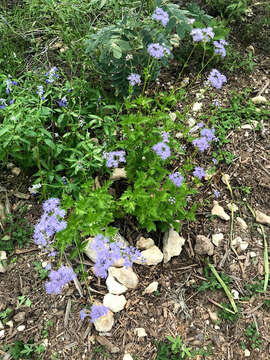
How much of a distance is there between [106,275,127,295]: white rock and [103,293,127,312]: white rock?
0.03 meters

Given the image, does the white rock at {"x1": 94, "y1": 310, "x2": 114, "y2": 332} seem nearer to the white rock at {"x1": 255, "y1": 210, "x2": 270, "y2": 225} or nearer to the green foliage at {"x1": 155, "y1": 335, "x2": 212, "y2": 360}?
the green foliage at {"x1": 155, "y1": 335, "x2": 212, "y2": 360}

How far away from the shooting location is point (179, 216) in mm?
2422

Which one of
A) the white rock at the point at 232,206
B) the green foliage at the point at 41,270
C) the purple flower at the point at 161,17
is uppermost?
the purple flower at the point at 161,17

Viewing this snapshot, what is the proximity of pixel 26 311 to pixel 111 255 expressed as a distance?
3.00 ft

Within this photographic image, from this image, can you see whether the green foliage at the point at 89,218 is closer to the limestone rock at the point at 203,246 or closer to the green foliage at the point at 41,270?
the green foliage at the point at 41,270

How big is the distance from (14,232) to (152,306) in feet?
4.15

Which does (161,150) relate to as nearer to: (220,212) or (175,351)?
(220,212)

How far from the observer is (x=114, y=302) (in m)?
2.29

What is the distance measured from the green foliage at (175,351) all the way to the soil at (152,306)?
4 centimetres

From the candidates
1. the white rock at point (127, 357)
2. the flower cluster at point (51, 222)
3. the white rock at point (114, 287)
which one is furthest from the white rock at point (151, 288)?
the flower cluster at point (51, 222)

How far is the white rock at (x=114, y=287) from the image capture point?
7.66ft

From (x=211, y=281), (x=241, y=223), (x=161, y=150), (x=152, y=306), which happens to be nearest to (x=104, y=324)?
(x=152, y=306)

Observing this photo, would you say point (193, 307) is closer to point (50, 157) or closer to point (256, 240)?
point (256, 240)

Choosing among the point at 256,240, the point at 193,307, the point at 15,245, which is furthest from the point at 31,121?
the point at 256,240
